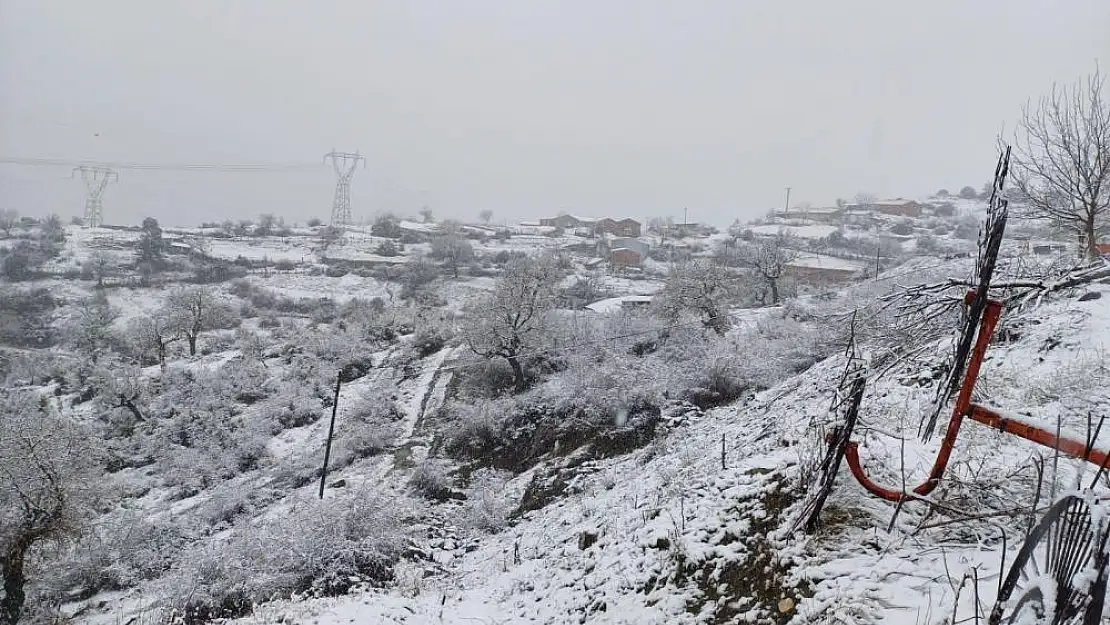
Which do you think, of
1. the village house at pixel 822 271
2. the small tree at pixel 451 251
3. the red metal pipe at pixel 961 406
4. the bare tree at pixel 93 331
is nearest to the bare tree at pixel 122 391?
the bare tree at pixel 93 331

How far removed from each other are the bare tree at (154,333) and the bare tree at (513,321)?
63.9 ft

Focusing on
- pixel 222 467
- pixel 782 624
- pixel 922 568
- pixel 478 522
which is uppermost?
pixel 922 568

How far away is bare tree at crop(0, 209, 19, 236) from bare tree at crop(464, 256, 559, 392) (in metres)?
62.8

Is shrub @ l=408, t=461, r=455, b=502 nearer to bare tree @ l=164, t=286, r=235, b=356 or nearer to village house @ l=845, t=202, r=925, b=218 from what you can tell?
bare tree @ l=164, t=286, r=235, b=356

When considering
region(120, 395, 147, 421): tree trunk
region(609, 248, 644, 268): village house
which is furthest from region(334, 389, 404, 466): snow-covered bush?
region(609, 248, 644, 268): village house

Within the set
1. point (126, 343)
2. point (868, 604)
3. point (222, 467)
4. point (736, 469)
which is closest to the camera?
point (868, 604)

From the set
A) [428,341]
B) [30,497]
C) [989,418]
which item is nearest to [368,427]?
[30,497]

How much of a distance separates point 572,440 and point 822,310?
598 inches

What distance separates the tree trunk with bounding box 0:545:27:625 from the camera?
36.2 ft

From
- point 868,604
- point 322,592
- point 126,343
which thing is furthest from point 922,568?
point 126,343

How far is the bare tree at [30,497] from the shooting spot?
1158 centimetres

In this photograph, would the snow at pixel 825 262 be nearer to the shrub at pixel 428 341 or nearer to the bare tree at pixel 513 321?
the bare tree at pixel 513 321

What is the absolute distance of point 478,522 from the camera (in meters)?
12.6

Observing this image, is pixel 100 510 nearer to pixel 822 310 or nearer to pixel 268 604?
pixel 268 604
